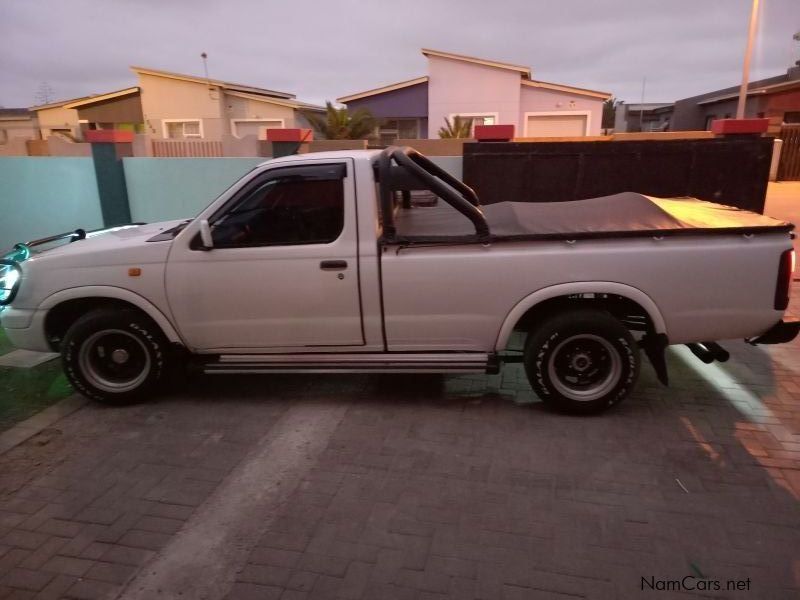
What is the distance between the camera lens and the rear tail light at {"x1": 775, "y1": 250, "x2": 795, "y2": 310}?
12.5 feet

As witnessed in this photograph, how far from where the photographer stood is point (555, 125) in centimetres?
2525

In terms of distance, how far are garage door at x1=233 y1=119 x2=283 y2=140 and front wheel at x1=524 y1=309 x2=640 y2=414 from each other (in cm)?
2344

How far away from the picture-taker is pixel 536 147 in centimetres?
891

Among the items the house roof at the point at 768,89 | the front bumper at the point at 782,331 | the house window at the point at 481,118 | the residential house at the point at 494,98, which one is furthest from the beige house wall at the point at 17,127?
the front bumper at the point at 782,331

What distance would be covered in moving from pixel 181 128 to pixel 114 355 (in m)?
23.5

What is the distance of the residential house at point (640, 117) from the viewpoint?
44.1m

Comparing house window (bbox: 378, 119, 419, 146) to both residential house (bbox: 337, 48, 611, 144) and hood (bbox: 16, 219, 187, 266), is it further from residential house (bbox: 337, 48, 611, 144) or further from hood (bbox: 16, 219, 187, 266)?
hood (bbox: 16, 219, 187, 266)

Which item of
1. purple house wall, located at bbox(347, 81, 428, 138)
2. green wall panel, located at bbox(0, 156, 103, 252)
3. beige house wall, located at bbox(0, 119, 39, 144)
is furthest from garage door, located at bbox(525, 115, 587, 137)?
beige house wall, located at bbox(0, 119, 39, 144)

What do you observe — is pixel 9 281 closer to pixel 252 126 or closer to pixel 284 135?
pixel 284 135

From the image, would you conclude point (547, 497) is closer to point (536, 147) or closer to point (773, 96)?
point (536, 147)

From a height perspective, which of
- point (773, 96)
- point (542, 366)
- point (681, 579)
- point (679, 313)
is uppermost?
point (773, 96)

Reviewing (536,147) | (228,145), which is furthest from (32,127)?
(536,147)

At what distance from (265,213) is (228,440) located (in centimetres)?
168

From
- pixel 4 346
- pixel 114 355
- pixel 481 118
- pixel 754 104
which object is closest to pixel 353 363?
pixel 114 355
